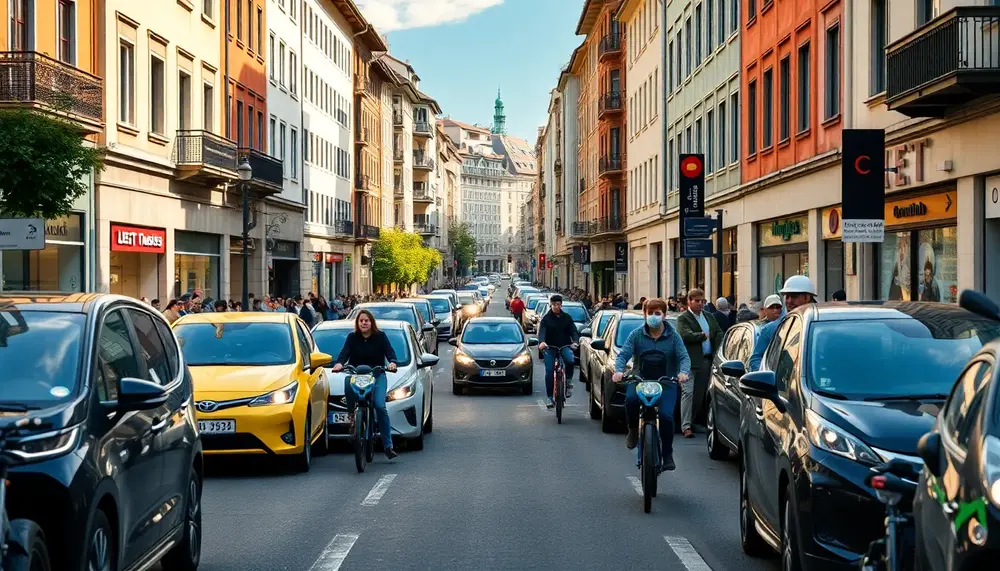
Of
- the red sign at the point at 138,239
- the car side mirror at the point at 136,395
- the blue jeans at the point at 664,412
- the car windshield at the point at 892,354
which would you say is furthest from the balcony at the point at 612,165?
the car side mirror at the point at 136,395

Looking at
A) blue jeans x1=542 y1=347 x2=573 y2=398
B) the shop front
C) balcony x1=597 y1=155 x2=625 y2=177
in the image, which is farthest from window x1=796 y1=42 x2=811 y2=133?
balcony x1=597 y1=155 x2=625 y2=177

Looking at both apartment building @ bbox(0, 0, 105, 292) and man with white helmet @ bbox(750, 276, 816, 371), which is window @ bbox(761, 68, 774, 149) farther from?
man with white helmet @ bbox(750, 276, 816, 371)

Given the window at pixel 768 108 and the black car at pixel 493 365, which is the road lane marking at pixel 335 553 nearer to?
the black car at pixel 493 365

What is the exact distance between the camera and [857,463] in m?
6.79

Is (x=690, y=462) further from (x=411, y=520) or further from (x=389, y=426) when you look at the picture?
(x=411, y=520)

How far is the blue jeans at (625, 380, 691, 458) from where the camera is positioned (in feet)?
38.7

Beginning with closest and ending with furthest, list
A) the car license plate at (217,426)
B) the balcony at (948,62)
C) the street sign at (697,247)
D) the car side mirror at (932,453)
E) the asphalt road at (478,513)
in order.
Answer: the car side mirror at (932,453) → the asphalt road at (478,513) → the car license plate at (217,426) → the balcony at (948,62) → the street sign at (697,247)

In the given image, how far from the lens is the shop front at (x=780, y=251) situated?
29.5 meters

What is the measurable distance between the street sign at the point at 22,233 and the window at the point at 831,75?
53.1 feet

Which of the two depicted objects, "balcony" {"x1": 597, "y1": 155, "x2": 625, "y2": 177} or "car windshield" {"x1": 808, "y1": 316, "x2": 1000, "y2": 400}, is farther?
"balcony" {"x1": 597, "y1": 155, "x2": 625, "y2": 177}

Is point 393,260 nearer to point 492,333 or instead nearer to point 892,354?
point 492,333

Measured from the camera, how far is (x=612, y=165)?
73500 mm

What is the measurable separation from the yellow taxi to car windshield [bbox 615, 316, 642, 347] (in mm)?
6824

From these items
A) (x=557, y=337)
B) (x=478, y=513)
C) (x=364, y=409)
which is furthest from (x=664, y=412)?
(x=557, y=337)
